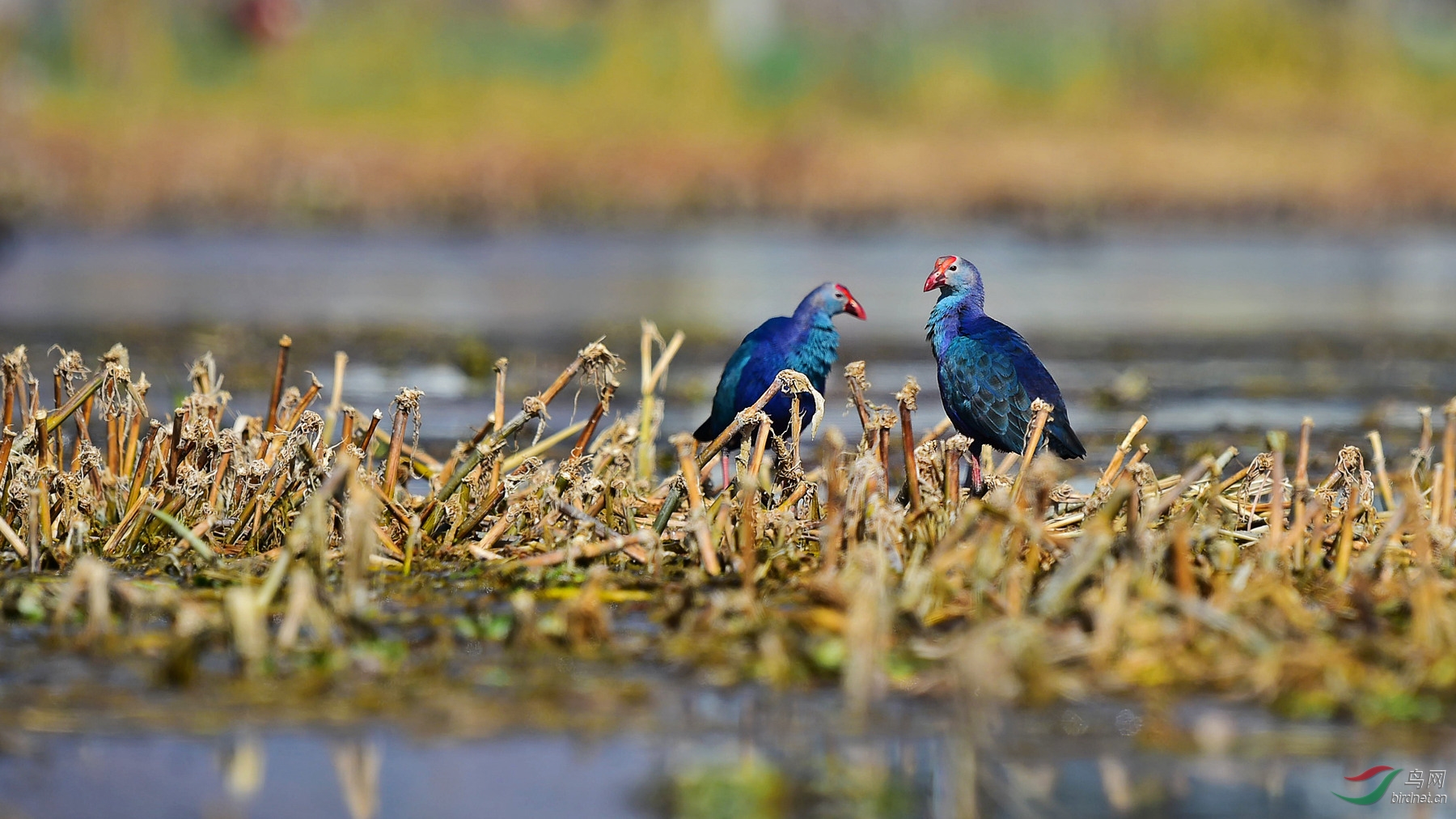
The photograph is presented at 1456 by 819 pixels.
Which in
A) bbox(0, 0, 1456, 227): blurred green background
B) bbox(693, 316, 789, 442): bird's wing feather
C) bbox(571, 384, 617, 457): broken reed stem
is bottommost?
bbox(571, 384, 617, 457): broken reed stem

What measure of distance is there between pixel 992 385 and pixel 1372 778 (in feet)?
8.30

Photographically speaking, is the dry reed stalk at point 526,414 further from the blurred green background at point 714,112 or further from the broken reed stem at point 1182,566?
the blurred green background at point 714,112

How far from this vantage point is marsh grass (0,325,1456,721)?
13.9 ft

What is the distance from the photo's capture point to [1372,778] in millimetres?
3762

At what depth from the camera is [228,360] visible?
1220 cm

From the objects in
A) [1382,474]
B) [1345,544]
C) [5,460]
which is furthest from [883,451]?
[5,460]

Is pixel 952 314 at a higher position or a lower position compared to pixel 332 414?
higher

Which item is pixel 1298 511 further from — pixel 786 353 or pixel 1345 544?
pixel 786 353

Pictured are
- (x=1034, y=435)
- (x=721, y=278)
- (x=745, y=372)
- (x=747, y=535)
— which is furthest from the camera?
(x=721, y=278)

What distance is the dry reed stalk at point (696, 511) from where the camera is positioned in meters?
5.09

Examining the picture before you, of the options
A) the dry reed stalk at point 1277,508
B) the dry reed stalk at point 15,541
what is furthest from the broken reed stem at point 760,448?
the dry reed stalk at point 15,541

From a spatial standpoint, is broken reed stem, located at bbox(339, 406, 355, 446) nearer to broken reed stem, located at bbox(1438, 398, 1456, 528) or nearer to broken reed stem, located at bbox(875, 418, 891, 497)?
broken reed stem, located at bbox(875, 418, 891, 497)

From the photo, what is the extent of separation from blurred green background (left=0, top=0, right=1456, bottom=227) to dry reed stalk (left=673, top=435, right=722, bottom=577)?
824 inches

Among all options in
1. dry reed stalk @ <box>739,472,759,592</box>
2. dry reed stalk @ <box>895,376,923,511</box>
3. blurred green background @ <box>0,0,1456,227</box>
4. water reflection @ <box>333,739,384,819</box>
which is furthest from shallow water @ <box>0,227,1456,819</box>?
blurred green background @ <box>0,0,1456,227</box>
